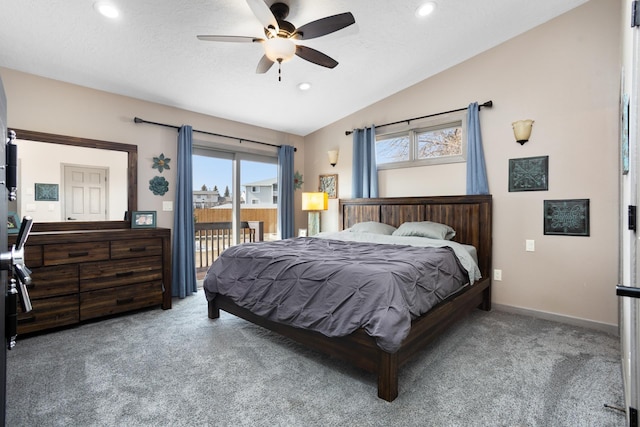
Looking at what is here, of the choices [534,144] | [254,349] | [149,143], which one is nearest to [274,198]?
[149,143]

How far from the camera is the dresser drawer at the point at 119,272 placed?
303 centimetres

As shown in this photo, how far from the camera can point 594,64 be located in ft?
9.73

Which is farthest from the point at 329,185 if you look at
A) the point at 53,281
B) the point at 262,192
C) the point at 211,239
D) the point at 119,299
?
the point at 53,281

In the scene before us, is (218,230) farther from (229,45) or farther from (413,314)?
(413,314)

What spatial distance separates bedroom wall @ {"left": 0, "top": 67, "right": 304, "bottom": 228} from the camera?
3098mm

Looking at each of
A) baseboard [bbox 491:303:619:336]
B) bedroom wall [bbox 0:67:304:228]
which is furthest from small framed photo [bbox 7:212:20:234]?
baseboard [bbox 491:303:619:336]

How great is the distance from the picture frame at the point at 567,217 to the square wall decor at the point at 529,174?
0.20 m

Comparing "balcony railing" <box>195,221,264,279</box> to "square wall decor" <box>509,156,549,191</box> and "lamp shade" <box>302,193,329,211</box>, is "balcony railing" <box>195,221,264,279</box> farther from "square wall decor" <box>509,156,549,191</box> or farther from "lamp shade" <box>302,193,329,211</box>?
"square wall decor" <box>509,156,549,191</box>

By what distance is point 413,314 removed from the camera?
2025 millimetres

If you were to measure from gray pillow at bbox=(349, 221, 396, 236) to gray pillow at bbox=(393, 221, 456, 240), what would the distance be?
245mm

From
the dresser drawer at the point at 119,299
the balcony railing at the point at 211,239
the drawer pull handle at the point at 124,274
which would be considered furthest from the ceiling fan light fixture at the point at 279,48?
the balcony railing at the point at 211,239

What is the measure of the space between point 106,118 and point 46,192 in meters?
1.02

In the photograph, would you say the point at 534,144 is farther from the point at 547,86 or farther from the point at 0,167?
the point at 0,167

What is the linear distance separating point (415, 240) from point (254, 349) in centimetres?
192
